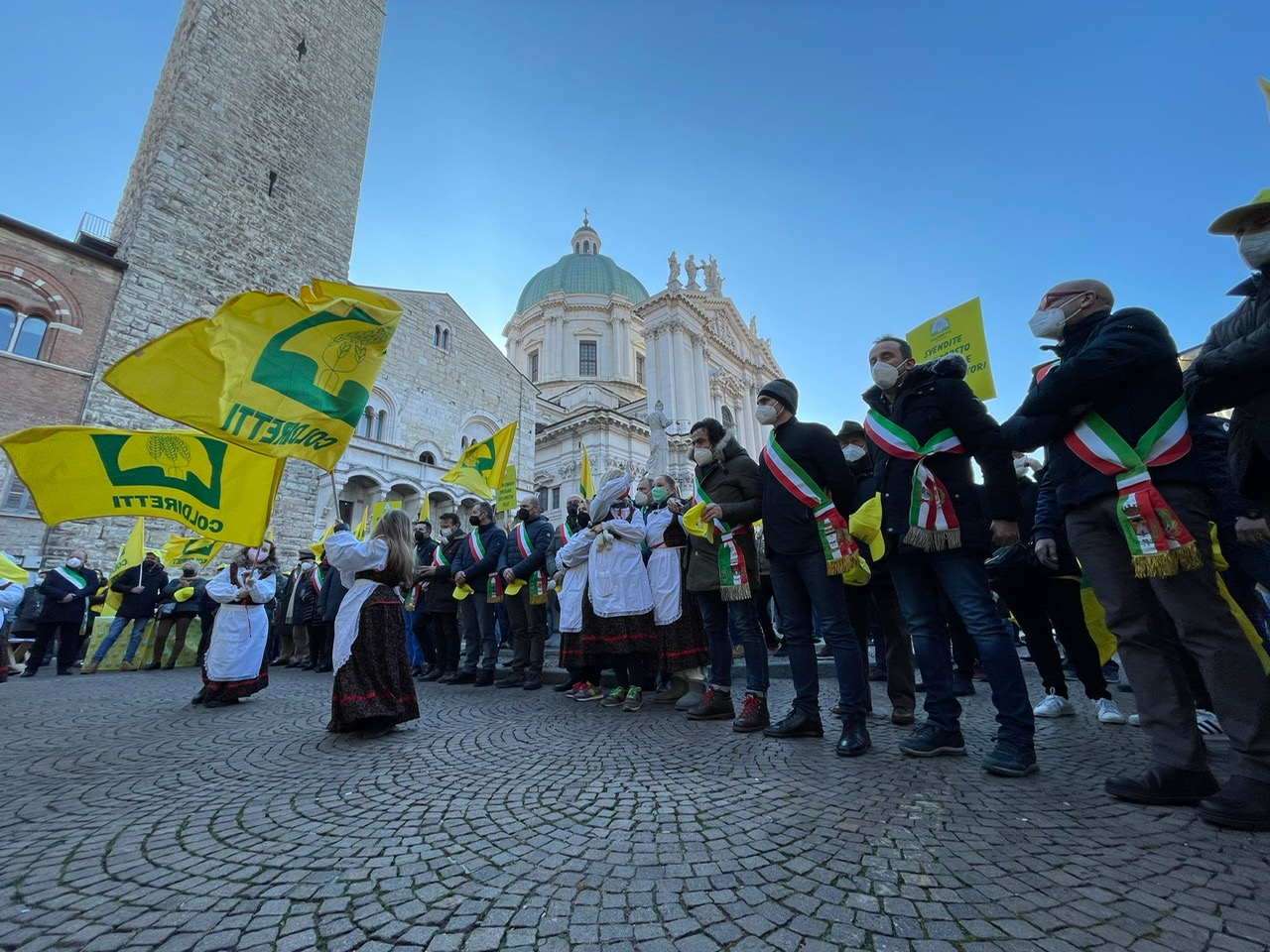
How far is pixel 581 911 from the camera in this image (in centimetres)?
163

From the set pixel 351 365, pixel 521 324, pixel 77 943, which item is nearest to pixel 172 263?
pixel 351 365

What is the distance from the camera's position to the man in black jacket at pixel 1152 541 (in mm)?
2137

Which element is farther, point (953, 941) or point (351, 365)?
point (351, 365)

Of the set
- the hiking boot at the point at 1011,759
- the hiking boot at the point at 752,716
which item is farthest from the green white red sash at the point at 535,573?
the hiking boot at the point at 1011,759

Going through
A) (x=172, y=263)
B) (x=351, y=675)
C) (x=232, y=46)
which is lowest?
(x=351, y=675)

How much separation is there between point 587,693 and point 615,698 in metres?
0.45

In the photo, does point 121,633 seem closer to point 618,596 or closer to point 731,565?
point 618,596

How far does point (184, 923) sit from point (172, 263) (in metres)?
20.7

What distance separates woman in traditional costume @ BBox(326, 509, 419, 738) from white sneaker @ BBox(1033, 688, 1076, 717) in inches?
182

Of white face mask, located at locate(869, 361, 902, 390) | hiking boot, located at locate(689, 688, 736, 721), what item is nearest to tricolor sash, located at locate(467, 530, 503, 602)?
hiking boot, located at locate(689, 688, 736, 721)

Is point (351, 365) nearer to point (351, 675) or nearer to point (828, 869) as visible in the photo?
point (351, 675)

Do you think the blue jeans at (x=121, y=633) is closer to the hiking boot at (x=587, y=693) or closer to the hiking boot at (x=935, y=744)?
the hiking boot at (x=587, y=693)

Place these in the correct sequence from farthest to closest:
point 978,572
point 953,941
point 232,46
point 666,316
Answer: point 666,316, point 232,46, point 978,572, point 953,941

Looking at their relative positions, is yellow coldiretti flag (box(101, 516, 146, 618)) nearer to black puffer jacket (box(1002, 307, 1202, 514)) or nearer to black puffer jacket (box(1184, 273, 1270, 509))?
black puffer jacket (box(1002, 307, 1202, 514))
